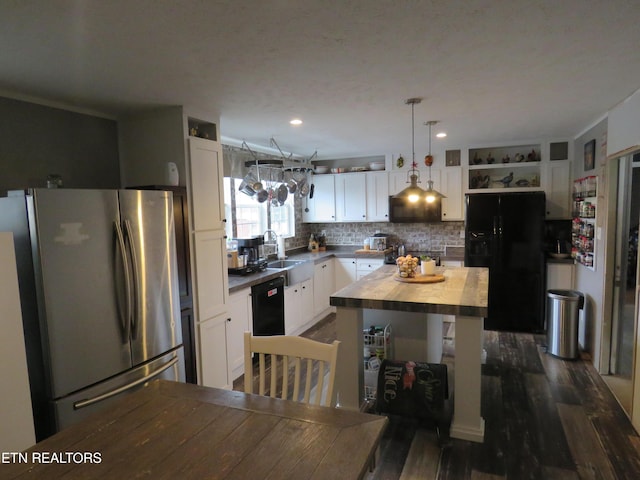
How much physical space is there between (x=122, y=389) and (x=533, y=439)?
2598mm

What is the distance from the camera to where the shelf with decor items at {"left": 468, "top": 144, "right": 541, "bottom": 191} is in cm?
499

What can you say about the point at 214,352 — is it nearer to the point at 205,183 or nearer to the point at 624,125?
the point at 205,183

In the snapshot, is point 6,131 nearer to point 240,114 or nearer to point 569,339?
point 240,114

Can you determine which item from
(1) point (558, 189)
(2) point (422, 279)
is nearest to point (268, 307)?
(2) point (422, 279)

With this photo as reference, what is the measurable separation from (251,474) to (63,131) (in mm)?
2760

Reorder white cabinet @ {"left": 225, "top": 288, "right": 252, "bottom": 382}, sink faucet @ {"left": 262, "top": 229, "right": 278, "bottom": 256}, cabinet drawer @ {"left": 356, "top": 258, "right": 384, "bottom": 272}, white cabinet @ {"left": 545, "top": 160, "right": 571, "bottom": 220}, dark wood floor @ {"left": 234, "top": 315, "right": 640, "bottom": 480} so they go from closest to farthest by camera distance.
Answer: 1. dark wood floor @ {"left": 234, "top": 315, "right": 640, "bottom": 480}
2. white cabinet @ {"left": 225, "top": 288, "right": 252, "bottom": 382}
3. white cabinet @ {"left": 545, "top": 160, "right": 571, "bottom": 220}
4. sink faucet @ {"left": 262, "top": 229, "right": 278, "bottom": 256}
5. cabinet drawer @ {"left": 356, "top": 258, "right": 384, "bottom": 272}

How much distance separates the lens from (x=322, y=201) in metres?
6.12

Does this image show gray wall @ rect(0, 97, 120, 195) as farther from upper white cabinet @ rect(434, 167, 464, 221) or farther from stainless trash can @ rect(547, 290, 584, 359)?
stainless trash can @ rect(547, 290, 584, 359)

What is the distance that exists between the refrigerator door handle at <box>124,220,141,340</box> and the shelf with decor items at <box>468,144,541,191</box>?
170 inches

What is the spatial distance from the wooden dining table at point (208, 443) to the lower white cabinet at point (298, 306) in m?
2.93

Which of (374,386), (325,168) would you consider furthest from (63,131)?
(325,168)

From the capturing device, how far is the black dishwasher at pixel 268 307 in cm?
387

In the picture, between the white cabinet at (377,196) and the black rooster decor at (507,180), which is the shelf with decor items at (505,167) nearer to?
the black rooster decor at (507,180)

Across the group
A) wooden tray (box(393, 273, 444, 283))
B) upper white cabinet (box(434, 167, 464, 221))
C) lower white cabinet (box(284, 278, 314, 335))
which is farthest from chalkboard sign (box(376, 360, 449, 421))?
upper white cabinet (box(434, 167, 464, 221))
